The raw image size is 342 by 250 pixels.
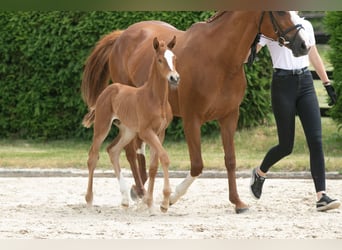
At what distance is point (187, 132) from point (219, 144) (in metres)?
4.14

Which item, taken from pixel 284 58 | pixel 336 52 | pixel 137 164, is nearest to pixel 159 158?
pixel 284 58

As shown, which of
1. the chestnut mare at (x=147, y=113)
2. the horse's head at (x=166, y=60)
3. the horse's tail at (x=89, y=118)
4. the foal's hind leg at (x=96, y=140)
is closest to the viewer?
the horse's head at (x=166, y=60)

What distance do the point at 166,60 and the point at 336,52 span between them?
4.77m

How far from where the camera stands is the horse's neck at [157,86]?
5238 mm

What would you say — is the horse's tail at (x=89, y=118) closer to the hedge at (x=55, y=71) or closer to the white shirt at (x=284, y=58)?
the white shirt at (x=284, y=58)

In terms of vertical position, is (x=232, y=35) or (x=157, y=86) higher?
(x=232, y=35)

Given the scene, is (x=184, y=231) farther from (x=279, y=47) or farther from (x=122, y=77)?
(x=122, y=77)

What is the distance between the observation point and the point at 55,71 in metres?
10.1

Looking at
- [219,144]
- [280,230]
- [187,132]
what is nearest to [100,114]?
[187,132]

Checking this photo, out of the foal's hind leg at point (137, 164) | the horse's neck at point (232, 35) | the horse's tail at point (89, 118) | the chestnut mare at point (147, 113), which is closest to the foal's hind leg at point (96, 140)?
the chestnut mare at point (147, 113)

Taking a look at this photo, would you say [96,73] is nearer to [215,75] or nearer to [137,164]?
[137,164]

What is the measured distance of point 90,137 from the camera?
10.2 metres

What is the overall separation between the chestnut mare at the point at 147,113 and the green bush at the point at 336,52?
3846mm

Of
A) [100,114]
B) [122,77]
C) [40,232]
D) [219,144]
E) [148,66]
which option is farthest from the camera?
[219,144]
